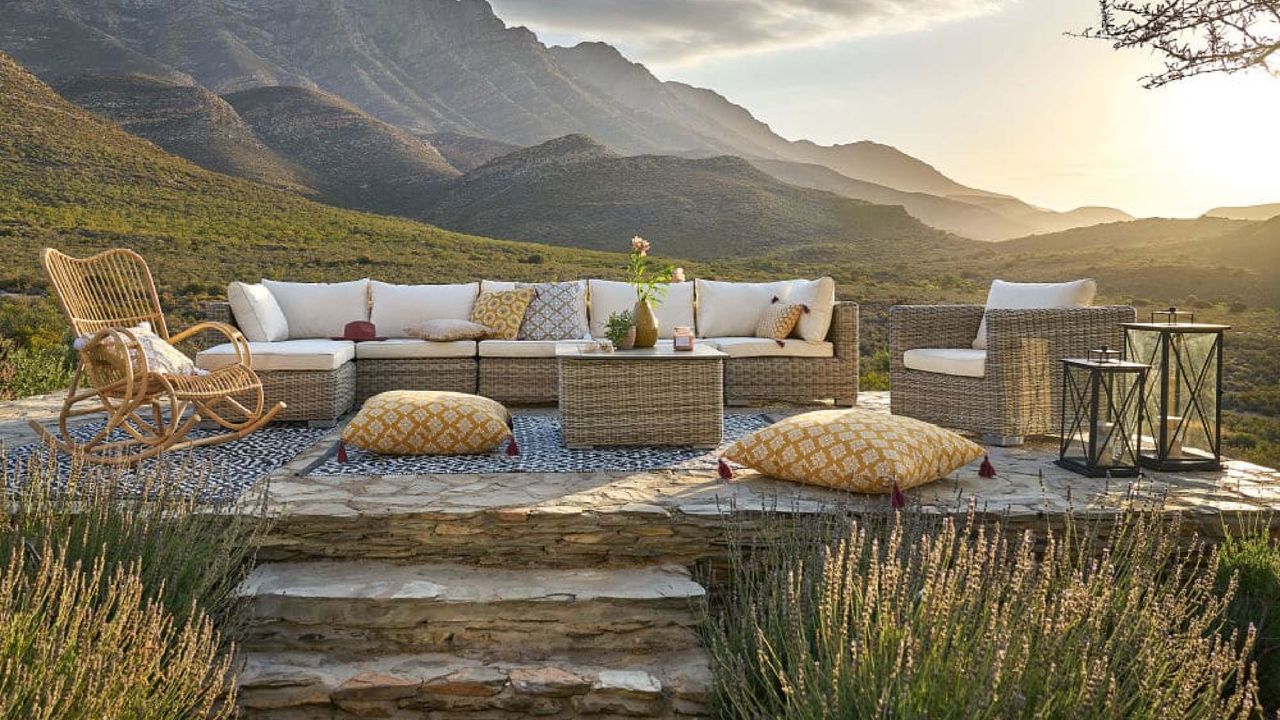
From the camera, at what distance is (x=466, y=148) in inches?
1768

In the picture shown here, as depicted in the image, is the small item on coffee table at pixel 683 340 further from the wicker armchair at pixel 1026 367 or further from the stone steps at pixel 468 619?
the stone steps at pixel 468 619

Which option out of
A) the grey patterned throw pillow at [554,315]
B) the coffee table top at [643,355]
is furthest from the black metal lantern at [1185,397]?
the grey patterned throw pillow at [554,315]

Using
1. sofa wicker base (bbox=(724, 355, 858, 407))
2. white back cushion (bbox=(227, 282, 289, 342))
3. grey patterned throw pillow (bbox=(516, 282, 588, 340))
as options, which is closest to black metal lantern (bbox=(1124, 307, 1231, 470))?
sofa wicker base (bbox=(724, 355, 858, 407))

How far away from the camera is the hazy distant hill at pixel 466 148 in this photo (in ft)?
141

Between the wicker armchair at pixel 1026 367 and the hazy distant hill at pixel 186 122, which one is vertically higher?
the hazy distant hill at pixel 186 122

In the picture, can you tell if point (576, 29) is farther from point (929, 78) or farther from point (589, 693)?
point (589, 693)

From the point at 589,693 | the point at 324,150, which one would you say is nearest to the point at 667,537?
the point at 589,693

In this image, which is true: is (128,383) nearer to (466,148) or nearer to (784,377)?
(784,377)

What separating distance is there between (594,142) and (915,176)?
1110 inches

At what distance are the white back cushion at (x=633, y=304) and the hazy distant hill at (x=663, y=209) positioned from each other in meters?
21.7

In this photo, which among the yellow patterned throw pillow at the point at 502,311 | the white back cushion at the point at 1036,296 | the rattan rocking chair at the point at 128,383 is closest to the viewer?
the rattan rocking chair at the point at 128,383

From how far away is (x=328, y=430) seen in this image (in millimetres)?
5410

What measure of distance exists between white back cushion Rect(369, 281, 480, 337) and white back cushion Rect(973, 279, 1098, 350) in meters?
3.46

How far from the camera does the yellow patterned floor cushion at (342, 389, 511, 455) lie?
4477 mm
